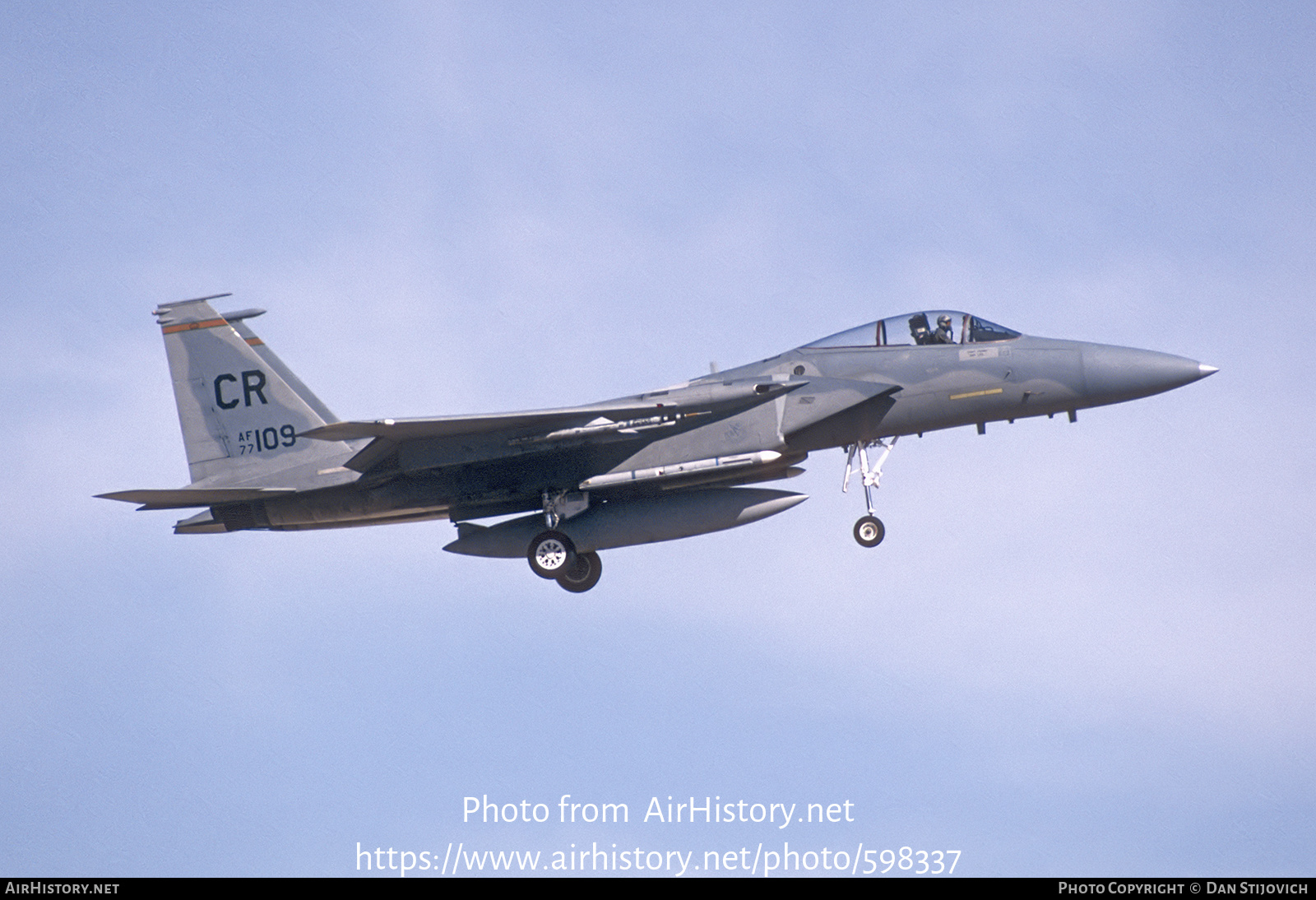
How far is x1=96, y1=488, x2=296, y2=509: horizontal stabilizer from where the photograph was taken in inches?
760

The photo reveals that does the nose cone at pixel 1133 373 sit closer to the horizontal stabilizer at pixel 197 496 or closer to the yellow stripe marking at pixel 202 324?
the horizontal stabilizer at pixel 197 496

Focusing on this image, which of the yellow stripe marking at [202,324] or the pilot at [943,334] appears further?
the yellow stripe marking at [202,324]

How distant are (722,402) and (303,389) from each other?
6.49 meters

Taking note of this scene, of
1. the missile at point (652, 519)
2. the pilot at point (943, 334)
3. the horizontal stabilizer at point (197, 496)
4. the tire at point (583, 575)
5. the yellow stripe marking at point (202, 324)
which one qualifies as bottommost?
the tire at point (583, 575)

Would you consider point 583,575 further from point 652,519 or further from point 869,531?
point 869,531

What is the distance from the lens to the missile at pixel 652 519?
64.6 ft

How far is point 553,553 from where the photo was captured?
19.8m

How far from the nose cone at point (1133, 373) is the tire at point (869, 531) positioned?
323 cm

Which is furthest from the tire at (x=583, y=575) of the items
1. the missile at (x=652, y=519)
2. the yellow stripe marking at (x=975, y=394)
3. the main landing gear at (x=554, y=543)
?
the yellow stripe marking at (x=975, y=394)

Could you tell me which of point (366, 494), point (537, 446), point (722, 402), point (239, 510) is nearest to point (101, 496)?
point (239, 510)

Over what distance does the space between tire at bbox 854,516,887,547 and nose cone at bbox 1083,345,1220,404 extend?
3.23 m

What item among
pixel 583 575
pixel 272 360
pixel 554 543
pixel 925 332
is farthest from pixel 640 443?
pixel 272 360

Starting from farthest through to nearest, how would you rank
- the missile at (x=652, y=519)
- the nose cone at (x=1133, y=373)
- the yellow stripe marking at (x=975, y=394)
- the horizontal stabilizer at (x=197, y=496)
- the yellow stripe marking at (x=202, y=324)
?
the yellow stripe marking at (x=202, y=324), the missile at (x=652, y=519), the horizontal stabilizer at (x=197, y=496), the yellow stripe marking at (x=975, y=394), the nose cone at (x=1133, y=373)
